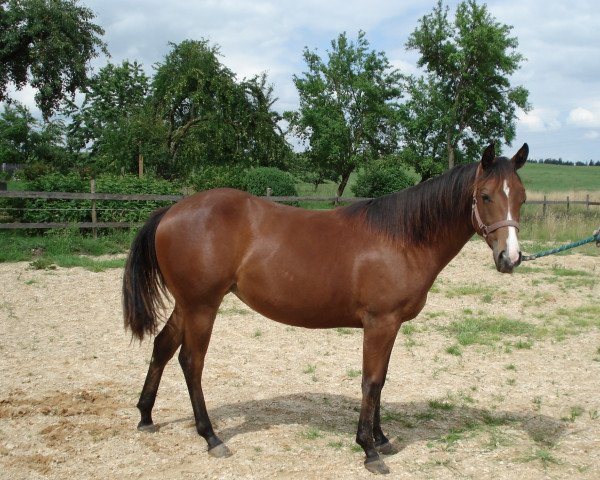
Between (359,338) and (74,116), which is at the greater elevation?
(74,116)

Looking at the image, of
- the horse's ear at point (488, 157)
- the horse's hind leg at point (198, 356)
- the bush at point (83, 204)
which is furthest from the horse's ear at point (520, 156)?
the bush at point (83, 204)

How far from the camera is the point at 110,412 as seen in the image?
14.1 feet

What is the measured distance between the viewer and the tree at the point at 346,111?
31.2 m

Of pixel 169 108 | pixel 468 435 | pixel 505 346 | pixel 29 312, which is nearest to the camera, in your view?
pixel 468 435

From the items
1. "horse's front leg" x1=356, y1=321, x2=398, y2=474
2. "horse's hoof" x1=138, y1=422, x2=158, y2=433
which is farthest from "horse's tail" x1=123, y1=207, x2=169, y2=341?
"horse's front leg" x1=356, y1=321, x2=398, y2=474

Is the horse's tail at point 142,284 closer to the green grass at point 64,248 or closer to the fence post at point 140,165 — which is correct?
the green grass at point 64,248

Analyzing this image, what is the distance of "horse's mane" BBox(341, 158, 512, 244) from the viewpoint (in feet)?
11.8

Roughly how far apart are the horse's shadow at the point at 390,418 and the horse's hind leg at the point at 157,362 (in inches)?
5.7

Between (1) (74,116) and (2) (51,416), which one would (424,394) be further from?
(1) (74,116)

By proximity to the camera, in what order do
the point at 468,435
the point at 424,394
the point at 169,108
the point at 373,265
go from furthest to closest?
the point at 169,108, the point at 424,394, the point at 468,435, the point at 373,265

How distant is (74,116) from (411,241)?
47788 millimetres

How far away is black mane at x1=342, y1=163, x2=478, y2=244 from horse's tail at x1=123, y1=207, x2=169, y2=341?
1.66 metres

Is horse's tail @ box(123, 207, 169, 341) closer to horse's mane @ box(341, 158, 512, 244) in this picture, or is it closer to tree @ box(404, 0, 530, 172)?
horse's mane @ box(341, 158, 512, 244)

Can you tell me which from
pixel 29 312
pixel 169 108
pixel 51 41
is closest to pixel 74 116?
pixel 169 108
